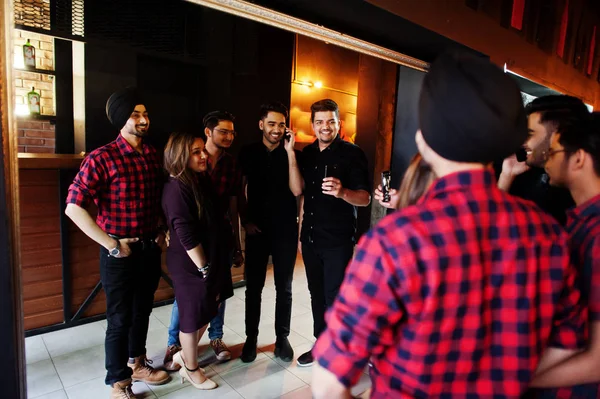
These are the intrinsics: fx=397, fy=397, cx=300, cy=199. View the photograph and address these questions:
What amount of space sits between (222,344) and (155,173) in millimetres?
1233

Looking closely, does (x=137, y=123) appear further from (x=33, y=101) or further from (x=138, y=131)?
(x=33, y=101)

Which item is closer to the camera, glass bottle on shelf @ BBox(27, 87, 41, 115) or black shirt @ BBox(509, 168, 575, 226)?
black shirt @ BBox(509, 168, 575, 226)

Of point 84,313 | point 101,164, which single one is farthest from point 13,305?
point 84,313

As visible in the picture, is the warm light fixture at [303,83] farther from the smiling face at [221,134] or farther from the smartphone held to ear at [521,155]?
the smartphone held to ear at [521,155]

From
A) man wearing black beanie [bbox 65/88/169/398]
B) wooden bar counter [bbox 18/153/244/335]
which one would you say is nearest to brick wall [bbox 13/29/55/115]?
wooden bar counter [bbox 18/153/244/335]

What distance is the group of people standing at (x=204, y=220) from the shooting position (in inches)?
79.0

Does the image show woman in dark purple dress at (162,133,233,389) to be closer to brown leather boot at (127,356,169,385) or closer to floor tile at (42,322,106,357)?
brown leather boot at (127,356,169,385)

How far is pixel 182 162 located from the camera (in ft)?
6.66

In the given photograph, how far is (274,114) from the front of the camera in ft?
8.04

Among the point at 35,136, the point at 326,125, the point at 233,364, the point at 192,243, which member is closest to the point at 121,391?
the point at 233,364

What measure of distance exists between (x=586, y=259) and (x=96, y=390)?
94.3 inches

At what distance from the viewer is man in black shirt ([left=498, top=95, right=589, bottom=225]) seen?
4.43 feet

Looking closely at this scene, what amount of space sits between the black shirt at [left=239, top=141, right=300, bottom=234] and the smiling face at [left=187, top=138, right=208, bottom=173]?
0.48 metres

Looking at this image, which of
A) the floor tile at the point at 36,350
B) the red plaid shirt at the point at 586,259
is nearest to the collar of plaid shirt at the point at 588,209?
the red plaid shirt at the point at 586,259
